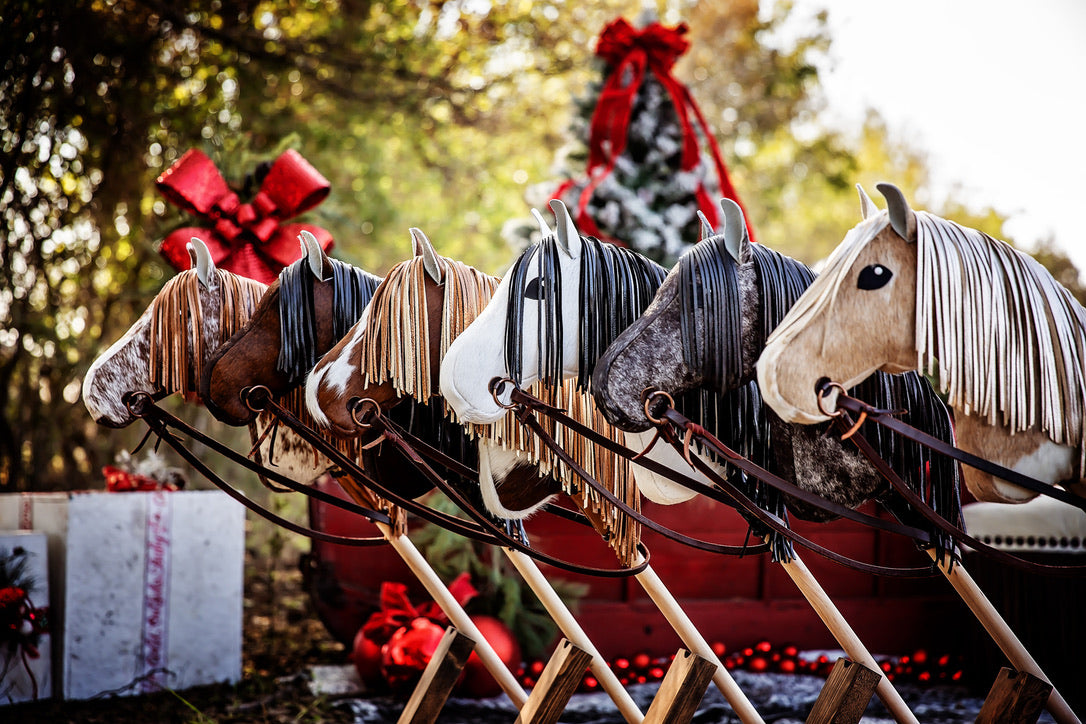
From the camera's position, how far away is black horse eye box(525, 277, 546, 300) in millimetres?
1924

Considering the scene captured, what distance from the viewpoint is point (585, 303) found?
1.95 meters

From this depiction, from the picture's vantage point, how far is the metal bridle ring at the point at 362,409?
6.98ft

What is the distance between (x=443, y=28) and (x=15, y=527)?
4856mm

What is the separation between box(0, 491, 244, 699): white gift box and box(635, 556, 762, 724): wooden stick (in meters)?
2.54

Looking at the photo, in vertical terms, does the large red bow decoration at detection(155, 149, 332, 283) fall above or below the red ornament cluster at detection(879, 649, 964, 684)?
above

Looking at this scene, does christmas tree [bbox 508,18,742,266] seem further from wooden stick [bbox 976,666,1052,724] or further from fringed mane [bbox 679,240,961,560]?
wooden stick [bbox 976,666,1052,724]

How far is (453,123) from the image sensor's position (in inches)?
286

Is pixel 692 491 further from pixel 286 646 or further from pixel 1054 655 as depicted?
pixel 286 646

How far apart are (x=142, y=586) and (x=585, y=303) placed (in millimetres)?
2992

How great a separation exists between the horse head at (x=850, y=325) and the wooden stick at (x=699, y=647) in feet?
2.91

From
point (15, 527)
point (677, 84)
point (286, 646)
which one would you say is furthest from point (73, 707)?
point (677, 84)

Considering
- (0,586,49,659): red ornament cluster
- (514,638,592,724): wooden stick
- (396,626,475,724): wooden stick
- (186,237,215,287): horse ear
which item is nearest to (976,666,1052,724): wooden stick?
(514,638,592,724): wooden stick

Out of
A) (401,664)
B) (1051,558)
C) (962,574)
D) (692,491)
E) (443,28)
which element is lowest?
(401,664)

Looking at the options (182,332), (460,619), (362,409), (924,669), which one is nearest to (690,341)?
(362,409)
